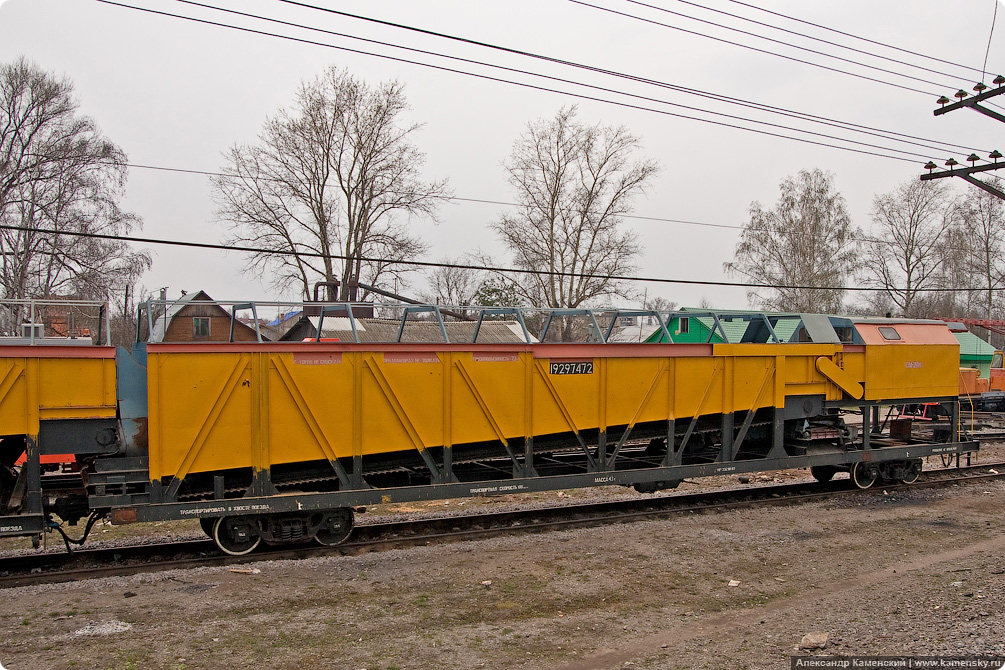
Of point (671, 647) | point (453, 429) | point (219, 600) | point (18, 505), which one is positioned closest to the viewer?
point (671, 647)

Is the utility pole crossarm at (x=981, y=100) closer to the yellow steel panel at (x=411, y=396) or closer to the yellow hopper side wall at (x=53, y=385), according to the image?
the yellow steel panel at (x=411, y=396)

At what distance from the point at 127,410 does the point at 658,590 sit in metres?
6.59

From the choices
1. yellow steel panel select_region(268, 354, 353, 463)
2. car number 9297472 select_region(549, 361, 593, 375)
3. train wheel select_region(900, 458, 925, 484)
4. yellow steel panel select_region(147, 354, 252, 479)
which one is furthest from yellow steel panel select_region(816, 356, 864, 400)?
yellow steel panel select_region(147, 354, 252, 479)

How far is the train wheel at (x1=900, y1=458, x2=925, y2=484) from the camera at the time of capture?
13164mm

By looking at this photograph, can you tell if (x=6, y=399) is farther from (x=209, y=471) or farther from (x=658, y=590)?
(x=658, y=590)

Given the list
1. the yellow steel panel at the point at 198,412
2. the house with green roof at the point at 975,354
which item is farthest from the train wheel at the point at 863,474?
the house with green roof at the point at 975,354

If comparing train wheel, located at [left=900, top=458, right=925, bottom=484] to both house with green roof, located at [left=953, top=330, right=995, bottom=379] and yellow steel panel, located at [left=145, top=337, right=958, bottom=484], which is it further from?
house with green roof, located at [left=953, top=330, right=995, bottom=379]

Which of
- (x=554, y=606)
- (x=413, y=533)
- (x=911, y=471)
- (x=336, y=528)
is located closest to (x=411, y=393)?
(x=336, y=528)

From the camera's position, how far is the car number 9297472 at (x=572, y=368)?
978 cm

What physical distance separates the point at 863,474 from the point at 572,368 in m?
6.91

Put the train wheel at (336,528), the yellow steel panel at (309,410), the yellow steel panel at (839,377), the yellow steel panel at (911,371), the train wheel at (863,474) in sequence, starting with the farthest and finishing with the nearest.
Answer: the train wheel at (863,474)
the yellow steel panel at (911,371)
the yellow steel panel at (839,377)
the train wheel at (336,528)
the yellow steel panel at (309,410)

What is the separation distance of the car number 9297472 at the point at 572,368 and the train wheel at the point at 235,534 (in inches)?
180

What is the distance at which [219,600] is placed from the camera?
7.19 metres

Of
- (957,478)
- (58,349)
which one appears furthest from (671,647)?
(957,478)
